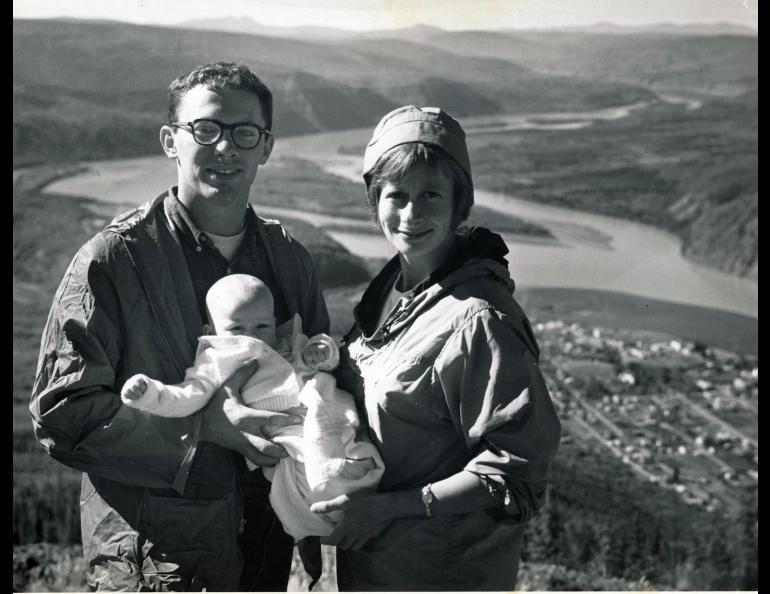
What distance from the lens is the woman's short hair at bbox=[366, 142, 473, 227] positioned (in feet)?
8.20

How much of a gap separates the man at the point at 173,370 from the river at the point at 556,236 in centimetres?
477

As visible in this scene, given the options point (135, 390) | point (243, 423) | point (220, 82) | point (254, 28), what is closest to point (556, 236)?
point (254, 28)

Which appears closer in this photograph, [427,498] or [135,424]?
[427,498]

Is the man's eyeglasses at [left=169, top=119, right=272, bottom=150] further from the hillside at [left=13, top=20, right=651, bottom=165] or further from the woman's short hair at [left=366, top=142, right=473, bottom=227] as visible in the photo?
the hillside at [left=13, top=20, right=651, bottom=165]

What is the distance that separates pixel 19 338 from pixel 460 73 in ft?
11.7

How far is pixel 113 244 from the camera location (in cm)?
272

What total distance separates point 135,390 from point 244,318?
324 mm

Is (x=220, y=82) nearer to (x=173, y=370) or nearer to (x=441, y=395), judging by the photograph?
(x=173, y=370)

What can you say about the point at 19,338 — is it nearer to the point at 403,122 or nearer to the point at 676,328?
the point at 676,328

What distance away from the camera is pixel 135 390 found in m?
2.49

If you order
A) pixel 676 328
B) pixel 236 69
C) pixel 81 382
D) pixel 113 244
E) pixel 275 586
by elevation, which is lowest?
pixel 676 328

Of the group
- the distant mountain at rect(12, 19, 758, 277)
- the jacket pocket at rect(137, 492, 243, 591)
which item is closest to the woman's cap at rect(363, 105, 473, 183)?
the jacket pocket at rect(137, 492, 243, 591)

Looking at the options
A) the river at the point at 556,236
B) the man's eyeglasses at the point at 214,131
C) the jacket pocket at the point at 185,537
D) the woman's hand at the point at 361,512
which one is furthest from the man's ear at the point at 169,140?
→ the river at the point at 556,236

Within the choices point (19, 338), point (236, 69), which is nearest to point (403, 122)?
point (236, 69)
